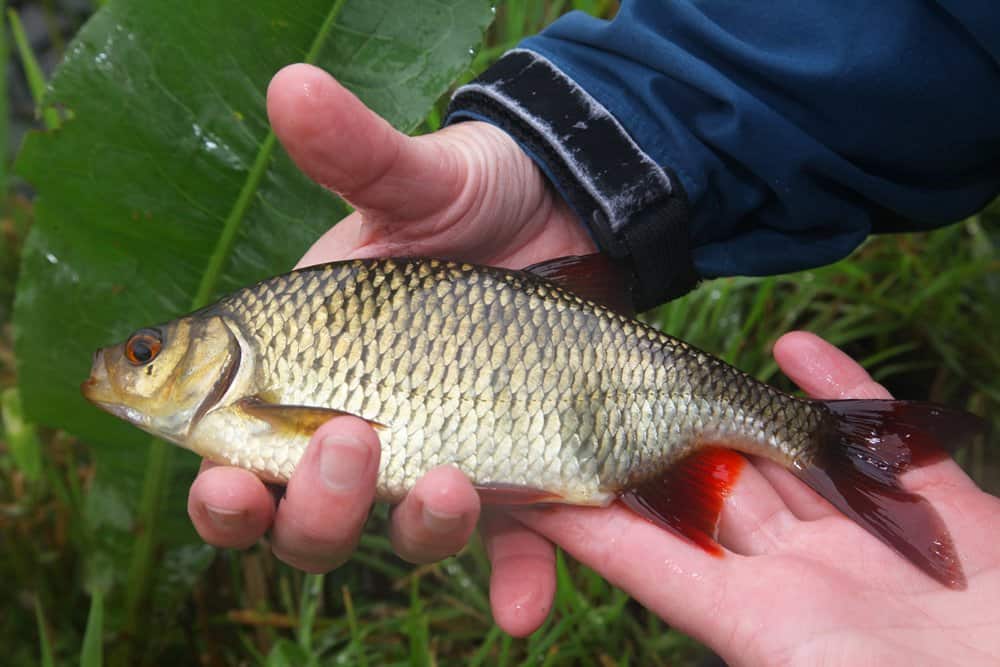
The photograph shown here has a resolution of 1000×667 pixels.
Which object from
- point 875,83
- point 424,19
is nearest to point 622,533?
point 875,83

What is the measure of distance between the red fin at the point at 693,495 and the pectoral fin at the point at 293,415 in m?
0.60

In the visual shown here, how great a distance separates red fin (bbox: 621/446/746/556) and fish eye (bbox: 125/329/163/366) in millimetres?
1021

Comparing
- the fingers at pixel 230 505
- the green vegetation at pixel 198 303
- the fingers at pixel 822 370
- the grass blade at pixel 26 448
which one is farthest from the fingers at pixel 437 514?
the grass blade at pixel 26 448

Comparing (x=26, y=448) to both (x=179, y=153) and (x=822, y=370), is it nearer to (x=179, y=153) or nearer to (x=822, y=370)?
(x=179, y=153)

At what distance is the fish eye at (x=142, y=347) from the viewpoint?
1.87m

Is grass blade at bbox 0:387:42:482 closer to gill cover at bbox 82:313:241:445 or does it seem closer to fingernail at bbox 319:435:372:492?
gill cover at bbox 82:313:241:445

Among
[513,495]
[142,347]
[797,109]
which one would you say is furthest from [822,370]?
[142,347]

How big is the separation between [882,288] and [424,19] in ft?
6.15

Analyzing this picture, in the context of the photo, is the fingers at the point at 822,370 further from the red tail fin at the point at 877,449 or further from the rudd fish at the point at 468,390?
the rudd fish at the point at 468,390

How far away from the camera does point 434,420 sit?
1.80m

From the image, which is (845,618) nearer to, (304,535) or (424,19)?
(304,535)

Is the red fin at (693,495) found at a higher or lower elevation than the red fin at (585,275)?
lower

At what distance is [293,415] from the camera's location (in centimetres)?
175

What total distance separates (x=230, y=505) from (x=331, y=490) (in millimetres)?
192
